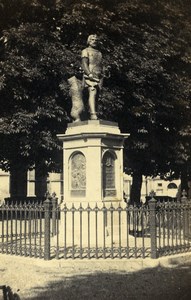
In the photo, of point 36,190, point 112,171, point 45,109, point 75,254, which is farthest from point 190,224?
point 36,190

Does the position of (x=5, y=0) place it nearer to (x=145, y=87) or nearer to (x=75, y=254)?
(x=145, y=87)

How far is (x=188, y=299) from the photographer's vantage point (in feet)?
21.7

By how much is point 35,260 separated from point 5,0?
11.1m

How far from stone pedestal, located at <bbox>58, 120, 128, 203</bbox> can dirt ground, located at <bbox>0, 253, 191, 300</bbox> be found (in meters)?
2.12

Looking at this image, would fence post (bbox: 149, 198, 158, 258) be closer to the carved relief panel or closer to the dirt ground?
the dirt ground

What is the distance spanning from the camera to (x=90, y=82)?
36.9 feet

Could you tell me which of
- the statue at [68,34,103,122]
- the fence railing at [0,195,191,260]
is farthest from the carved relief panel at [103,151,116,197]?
the statue at [68,34,103,122]

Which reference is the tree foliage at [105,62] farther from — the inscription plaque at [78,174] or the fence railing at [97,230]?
the fence railing at [97,230]

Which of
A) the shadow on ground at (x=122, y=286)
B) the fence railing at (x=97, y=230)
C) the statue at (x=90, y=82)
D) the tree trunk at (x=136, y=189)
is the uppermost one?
the statue at (x=90, y=82)

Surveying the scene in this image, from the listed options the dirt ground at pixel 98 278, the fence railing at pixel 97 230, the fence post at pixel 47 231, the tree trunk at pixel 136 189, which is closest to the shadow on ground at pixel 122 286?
the dirt ground at pixel 98 278

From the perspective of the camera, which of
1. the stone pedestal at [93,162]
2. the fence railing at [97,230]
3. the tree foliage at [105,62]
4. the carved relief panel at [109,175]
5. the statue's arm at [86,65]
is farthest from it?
the tree foliage at [105,62]

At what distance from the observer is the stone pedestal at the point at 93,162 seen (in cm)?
1056

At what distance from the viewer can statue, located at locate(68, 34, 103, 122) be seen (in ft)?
36.6

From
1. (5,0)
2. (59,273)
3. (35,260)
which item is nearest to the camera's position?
(59,273)
